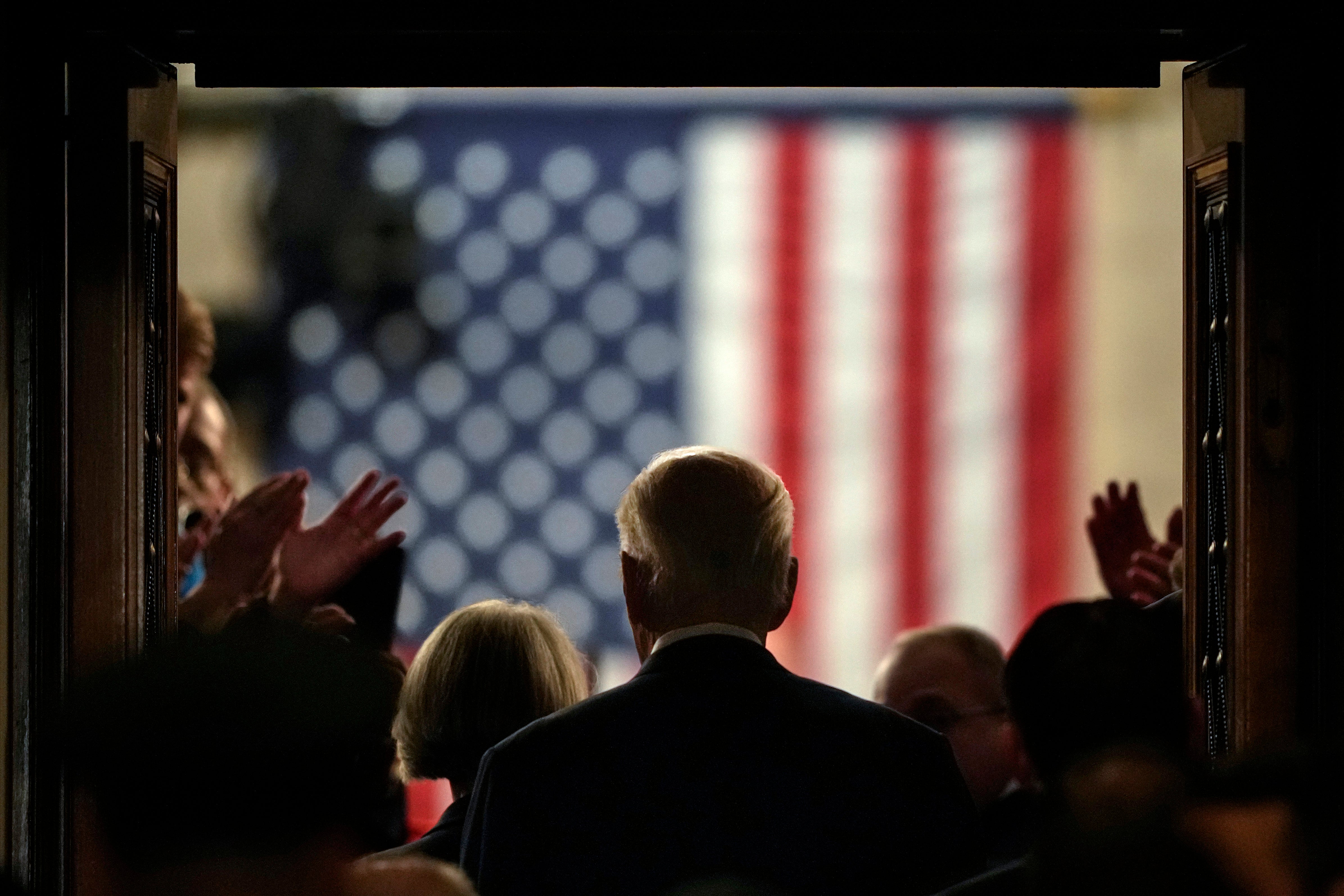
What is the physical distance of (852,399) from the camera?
528 centimetres

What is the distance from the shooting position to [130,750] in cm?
98

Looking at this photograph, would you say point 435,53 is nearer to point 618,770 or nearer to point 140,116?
point 140,116

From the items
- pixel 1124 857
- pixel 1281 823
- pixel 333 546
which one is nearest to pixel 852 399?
pixel 333 546

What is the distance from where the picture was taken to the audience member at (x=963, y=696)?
261 centimetres

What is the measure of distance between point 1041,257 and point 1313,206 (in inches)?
130

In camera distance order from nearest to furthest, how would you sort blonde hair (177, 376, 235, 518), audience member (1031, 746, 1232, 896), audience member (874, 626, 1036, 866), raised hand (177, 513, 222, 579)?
audience member (1031, 746, 1232, 896) < audience member (874, 626, 1036, 866) < raised hand (177, 513, 222, 579) < blonde hair (177, 376, 235, 518)

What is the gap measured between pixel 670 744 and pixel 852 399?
11.7 feet

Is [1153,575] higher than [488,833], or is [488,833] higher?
[1153,575]

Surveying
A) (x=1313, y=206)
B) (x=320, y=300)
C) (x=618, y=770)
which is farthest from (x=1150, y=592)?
(x=320, y=300)

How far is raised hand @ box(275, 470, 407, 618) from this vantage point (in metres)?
2.80

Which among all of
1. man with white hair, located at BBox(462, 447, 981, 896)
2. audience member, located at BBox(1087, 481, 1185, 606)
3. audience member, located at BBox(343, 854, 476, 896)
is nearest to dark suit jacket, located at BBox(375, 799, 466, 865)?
man with white hair, located at BBox(462, 447, 981, 896)

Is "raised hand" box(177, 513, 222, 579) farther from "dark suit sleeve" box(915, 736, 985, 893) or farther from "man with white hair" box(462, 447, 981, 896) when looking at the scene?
"dark suit sleeve" box(915, 736, 985, 893)

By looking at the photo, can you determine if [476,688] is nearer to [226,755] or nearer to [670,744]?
[670,744]

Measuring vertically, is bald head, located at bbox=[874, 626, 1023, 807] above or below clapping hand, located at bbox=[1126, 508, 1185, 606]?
below
